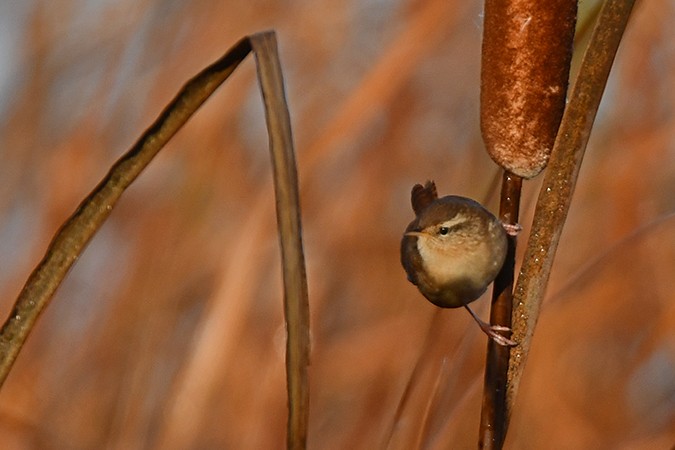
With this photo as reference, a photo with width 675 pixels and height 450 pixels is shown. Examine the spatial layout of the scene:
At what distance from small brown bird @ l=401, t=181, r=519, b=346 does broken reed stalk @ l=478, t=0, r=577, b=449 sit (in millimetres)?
94

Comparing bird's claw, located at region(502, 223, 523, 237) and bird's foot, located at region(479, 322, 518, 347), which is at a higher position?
bird's claw, located at region(502, 223, 523, 237)

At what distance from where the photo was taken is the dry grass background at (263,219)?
1.39 meters

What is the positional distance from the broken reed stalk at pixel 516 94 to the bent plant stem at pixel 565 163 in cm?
2

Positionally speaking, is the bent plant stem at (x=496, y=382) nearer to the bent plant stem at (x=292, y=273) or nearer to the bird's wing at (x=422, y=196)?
the bent plant stem at (x=292, y=273)

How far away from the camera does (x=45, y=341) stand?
4.96 feet

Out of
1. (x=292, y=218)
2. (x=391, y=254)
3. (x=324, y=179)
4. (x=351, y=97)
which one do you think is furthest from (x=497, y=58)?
(x=391, y=254)

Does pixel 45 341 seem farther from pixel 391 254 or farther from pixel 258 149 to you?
pixel 391 254

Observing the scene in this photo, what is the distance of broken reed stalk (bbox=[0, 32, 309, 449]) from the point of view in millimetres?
586

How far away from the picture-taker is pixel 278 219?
23.5 inches

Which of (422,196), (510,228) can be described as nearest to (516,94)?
(510,228)

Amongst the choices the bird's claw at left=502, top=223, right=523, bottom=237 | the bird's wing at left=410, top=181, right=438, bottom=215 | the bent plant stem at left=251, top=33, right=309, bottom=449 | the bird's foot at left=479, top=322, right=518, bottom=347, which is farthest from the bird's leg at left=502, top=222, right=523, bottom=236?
the bird's wing at left=410, top=181, right=438, bottom=215

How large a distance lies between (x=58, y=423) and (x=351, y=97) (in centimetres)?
76

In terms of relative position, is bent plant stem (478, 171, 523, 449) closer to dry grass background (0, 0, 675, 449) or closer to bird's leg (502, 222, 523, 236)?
bird's leg (502, 222, 523, 236)

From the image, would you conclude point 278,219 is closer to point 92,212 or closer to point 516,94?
point 92,212
